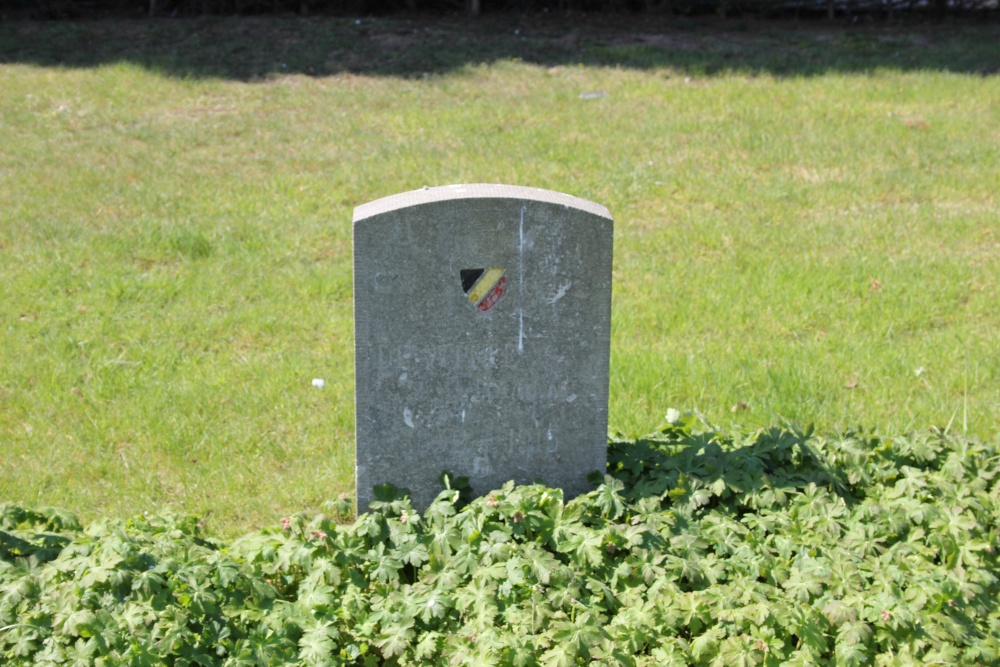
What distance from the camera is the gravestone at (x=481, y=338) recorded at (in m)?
3.63

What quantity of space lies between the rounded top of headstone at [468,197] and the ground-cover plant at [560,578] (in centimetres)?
104

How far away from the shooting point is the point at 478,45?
41.6ft

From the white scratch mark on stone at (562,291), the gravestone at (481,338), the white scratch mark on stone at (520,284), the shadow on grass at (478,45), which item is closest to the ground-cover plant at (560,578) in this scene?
the gravestone at (481,338)

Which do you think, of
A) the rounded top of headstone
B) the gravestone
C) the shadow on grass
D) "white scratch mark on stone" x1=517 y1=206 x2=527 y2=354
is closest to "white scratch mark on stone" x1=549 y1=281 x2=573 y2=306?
the gravestone

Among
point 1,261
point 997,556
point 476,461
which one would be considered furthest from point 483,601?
point 1,261

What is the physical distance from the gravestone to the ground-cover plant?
18cm

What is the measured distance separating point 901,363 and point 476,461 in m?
2.54

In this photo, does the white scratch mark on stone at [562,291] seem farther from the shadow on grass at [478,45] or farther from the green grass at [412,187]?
the shadow on grass at [478,45]

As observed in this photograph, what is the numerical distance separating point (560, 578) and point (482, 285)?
1.05 metres

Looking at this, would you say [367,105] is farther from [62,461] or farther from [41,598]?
[41,598]

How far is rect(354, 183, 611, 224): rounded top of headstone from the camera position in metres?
3.59

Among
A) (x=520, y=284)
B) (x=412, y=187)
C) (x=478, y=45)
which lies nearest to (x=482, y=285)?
(x=520, y=284)

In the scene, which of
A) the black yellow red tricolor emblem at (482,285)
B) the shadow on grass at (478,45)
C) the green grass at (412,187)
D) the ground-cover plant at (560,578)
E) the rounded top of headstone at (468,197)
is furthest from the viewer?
the shadow on grass at (478,45)

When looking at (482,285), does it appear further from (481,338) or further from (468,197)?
(468,197)
